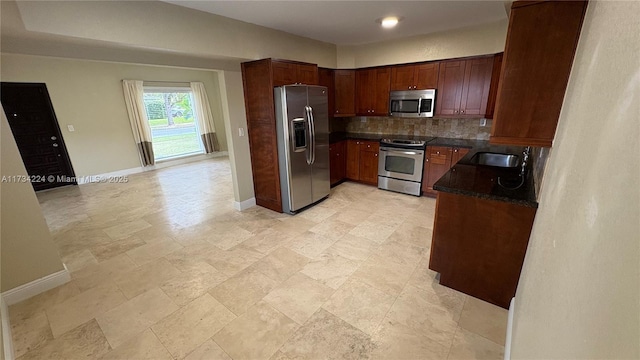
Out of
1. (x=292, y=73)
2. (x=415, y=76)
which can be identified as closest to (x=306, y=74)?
(x=292, y=73)

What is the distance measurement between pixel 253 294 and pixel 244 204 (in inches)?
78.0

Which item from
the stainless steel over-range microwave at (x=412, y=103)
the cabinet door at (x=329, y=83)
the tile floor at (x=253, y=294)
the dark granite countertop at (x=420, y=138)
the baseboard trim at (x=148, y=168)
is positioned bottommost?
the tile floor at (x=253, y=294)

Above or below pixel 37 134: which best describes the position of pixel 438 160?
below

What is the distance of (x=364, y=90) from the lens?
4723 mm

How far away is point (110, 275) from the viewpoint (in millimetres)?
2498

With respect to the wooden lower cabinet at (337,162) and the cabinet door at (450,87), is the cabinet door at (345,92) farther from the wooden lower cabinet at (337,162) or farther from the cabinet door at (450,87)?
the cabinet door at (450,87)

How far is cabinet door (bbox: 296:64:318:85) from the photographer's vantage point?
3617 millimetres

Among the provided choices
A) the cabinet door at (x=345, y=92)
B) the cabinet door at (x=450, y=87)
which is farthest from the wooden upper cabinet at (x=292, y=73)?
the cabinet door at (x=450, y=87)

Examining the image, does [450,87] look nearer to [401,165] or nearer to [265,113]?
[401,165]

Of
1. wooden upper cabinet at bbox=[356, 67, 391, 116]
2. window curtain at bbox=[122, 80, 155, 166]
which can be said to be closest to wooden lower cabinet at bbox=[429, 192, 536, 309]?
wooden upper cabinet at bbox=[356, 67, 391, 116]

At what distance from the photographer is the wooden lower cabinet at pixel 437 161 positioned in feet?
12.6

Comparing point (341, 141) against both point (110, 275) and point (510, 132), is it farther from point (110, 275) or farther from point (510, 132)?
A: point (110, 275)

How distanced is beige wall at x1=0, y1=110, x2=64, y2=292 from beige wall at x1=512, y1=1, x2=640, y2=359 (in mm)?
3428

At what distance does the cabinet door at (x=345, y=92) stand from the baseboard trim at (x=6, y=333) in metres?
4.64
